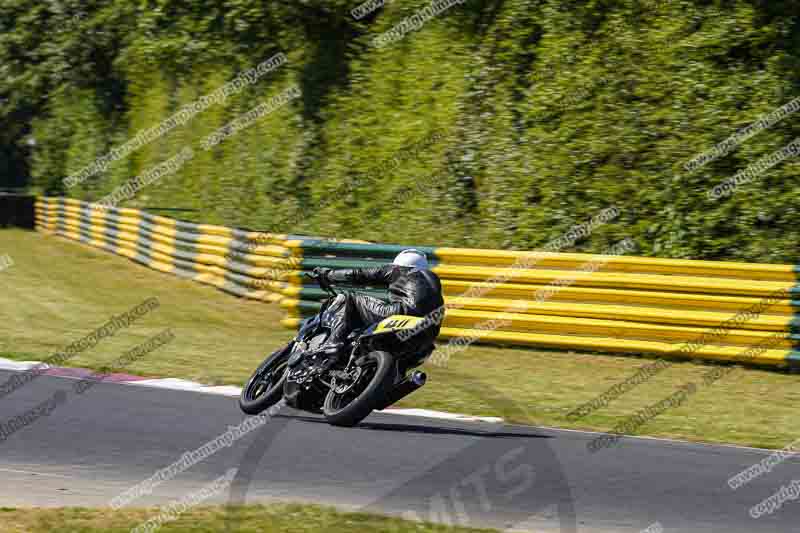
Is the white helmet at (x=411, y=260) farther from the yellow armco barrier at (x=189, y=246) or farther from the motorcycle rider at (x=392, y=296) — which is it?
the yellow armco barrier at (x=189, y=246)

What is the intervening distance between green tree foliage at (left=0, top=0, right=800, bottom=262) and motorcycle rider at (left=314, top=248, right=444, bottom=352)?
588 cm

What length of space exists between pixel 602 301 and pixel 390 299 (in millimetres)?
4565

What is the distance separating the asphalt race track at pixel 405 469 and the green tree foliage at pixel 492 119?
5639 millimetres

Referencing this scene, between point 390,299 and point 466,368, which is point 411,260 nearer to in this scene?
point 390,299

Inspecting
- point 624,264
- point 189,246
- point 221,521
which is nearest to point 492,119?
point 624,264

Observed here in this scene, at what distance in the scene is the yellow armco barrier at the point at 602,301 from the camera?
12.5 m

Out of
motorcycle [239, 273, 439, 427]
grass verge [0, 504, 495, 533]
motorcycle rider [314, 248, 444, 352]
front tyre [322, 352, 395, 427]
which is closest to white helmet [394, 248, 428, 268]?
motorcycle rider [314, 248, 444, 352]

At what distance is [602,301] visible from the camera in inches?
525

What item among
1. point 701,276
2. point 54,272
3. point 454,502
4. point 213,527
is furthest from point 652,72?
point 54,272

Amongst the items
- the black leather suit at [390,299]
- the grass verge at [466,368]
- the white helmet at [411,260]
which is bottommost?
the grass verge at [466,368]

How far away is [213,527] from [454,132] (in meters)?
11.6

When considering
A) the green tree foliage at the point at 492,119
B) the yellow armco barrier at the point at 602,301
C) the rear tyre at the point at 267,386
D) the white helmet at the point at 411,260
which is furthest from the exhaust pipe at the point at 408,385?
the green tree foliage at the point at 492,119

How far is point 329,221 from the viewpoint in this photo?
19734mm

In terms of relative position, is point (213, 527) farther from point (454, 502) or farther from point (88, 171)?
point (88, 171)
